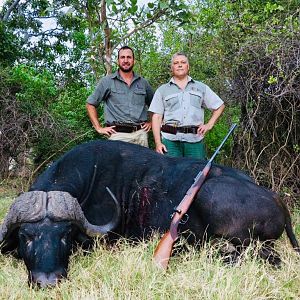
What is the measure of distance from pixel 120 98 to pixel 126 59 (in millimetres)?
446

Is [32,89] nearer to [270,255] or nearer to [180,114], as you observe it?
[180,114]

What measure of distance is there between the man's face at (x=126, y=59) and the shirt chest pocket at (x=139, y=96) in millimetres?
275

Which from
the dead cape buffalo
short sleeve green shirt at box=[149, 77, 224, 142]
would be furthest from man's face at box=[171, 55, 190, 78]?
the dead cape buffalo

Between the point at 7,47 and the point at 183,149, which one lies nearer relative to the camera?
the point at 183,149

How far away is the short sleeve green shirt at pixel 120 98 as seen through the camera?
569cm

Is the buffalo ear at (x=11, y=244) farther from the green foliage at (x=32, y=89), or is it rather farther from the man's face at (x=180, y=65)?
the green foliage at (x=32, y=89)

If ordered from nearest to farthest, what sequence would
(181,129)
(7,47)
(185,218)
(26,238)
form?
(26,238)
(185,218)
(181,129)
(7,47)

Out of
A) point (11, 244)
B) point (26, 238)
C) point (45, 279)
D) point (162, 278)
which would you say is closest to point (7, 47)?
point (11, 244)

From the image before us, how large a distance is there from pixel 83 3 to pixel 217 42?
1.84m

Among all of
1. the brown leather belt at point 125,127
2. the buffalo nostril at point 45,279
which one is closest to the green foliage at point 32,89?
the brown leather belt at point 125,127

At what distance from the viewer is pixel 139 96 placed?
579 cm

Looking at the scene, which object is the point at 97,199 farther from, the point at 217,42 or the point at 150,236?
the point at 217,42

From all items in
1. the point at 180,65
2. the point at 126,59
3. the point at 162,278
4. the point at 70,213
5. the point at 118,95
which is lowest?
the point at 162,278

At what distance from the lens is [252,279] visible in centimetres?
315
